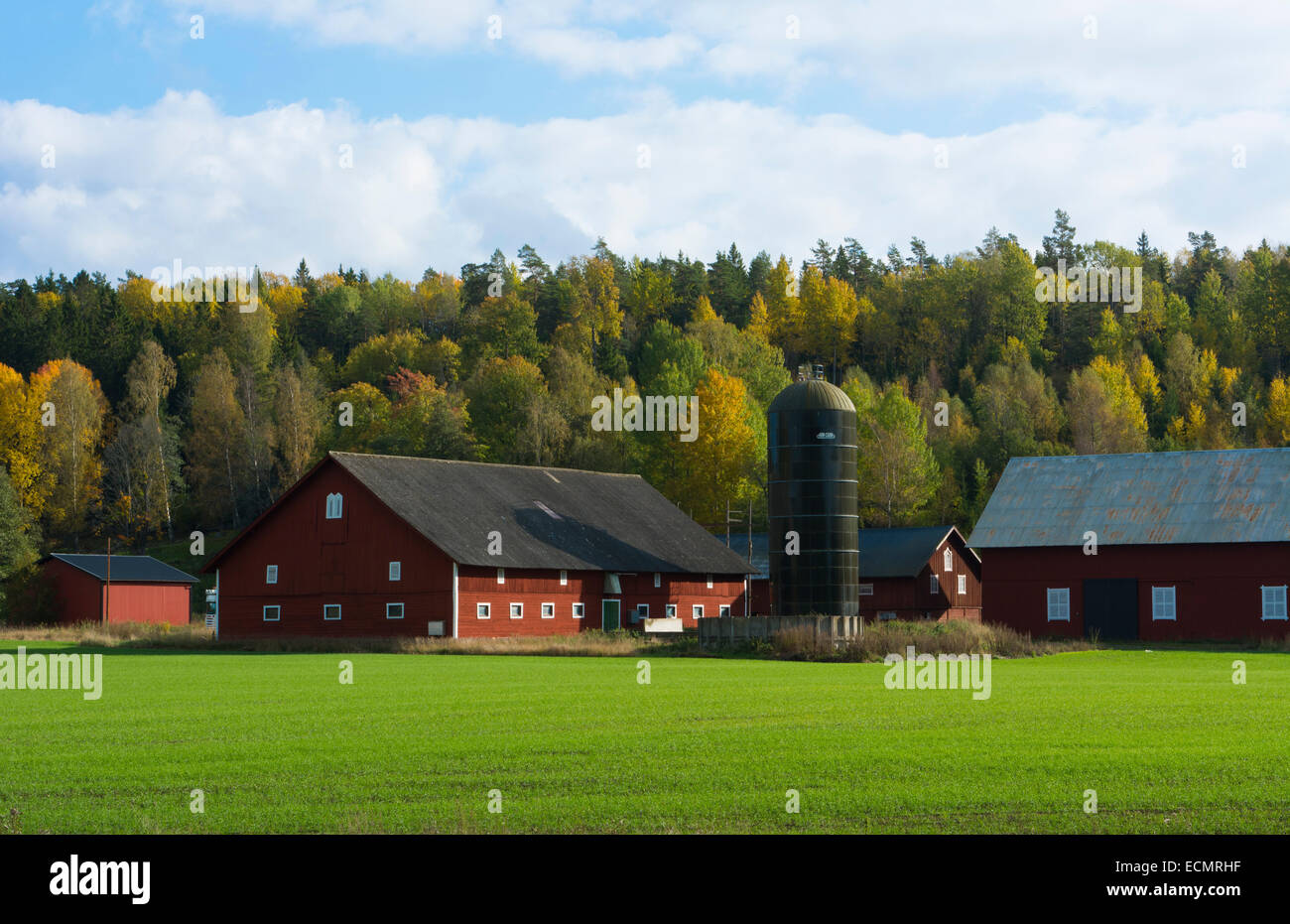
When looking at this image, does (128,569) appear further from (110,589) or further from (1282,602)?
(1282,602)

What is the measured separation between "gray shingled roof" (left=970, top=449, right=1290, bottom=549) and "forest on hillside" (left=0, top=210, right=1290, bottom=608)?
84.6ft

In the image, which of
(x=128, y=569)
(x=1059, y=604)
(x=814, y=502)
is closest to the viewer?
(x=814, y=502)

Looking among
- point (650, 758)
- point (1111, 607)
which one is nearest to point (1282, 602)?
point (1111, 607)

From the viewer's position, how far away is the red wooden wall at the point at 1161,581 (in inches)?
2060

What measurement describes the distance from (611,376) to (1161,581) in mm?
60586

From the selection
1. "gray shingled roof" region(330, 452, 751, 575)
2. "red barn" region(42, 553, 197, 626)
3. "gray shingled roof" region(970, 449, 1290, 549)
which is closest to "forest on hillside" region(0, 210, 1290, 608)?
"red barn" region(42, 553, 197, 626)

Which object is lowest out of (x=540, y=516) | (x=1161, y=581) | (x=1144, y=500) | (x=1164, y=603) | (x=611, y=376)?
(x=1164, y=603)

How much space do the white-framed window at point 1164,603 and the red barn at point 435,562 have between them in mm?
17641

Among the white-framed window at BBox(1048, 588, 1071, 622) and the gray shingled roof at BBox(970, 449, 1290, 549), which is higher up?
the gray shingled roof at BBox(970, 449, 1290, 549)

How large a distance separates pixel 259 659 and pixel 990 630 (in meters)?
20.7

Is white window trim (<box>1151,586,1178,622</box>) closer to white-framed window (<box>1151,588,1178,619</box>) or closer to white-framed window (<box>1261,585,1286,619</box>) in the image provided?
white-framed window (<box>1151,588,1178,619</box>)

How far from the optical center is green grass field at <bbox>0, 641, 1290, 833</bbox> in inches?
448

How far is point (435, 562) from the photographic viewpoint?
52.7 meters

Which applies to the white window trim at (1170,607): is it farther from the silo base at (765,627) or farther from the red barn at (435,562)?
the red barn at (435,562)
